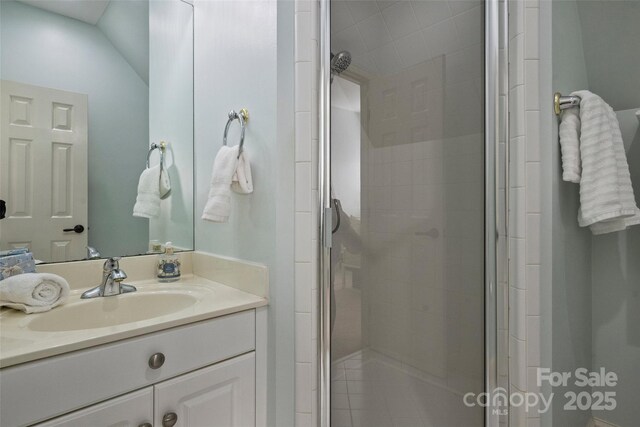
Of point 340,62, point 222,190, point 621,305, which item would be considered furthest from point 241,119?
point 621,305

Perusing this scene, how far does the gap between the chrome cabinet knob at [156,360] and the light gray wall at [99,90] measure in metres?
0.63

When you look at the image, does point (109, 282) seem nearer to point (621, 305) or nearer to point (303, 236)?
point (303, 236)

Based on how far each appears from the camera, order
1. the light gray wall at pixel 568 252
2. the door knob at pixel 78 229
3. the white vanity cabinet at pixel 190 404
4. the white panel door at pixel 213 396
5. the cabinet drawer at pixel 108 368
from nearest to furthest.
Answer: the cabinet drawer at pixel 108 368 → the white vanity cabinet at pixel 190 404 → the white panel door at pixel 213 396 → the light gray wall at pixel 568 252 → the door knob at pixel 78 229

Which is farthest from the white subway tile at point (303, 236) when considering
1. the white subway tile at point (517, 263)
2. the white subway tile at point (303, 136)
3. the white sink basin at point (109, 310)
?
the white subway tile at point (517, 263)

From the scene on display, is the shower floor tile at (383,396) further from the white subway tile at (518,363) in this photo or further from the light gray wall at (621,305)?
the light gray wall at (621,305)

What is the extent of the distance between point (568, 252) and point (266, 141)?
1225 millimetres

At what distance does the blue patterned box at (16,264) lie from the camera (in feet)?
3.34

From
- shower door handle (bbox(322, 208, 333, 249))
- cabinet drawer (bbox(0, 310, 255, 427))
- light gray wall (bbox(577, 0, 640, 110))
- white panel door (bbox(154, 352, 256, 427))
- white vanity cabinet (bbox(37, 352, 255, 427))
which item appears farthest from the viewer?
light gray wall (bbox(577, 0, 640, 110))

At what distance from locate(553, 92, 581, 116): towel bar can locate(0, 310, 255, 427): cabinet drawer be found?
1.26m

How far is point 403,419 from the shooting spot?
104cm

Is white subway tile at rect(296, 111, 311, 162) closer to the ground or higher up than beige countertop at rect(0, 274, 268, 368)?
higher up

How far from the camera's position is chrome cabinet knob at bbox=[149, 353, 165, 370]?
86 cm

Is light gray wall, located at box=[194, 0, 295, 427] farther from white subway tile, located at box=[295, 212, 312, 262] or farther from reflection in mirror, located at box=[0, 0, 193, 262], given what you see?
reflection in mirror, located at box=[0, 0, 193, 262]

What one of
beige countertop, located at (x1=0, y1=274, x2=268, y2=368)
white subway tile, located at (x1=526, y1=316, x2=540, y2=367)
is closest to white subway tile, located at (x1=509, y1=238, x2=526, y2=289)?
white subway tile, located at (x1=526, y1=316, x2=540, y2=367)
